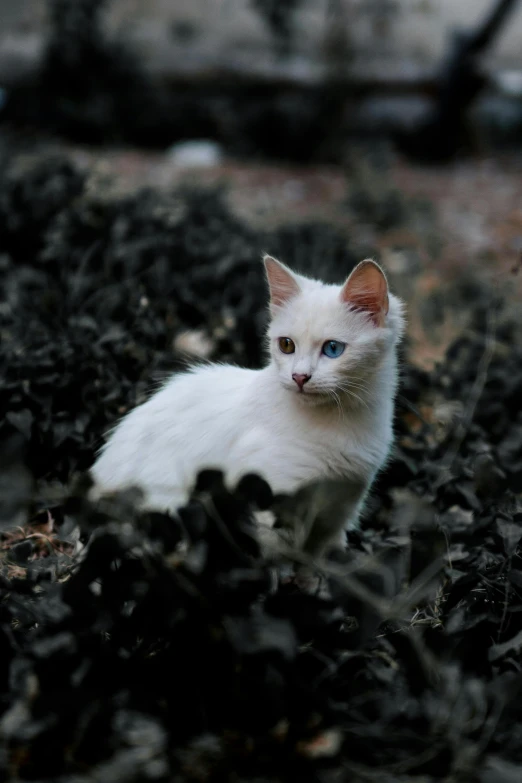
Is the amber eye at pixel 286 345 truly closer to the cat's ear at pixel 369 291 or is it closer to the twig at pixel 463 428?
the cat's ear at pixel 369 291

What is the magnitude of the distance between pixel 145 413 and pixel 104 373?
23.4 inches

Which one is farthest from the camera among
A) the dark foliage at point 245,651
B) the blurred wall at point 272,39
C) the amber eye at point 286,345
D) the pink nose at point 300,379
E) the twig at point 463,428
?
the blurred wall at point 272,39

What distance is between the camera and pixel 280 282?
261cm

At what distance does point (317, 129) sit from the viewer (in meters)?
10.1

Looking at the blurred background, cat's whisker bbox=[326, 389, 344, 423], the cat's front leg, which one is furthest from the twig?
the blurred background

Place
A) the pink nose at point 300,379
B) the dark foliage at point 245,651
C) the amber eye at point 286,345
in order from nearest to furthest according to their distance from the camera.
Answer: the dark foliage at point 245,651 < the pink nose at point 300,379 < the amber eye at point 286,345

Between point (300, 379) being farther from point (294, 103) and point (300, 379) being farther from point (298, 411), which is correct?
point (294, 103)

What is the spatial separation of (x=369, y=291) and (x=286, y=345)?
0.29 m

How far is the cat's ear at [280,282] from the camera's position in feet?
8.46

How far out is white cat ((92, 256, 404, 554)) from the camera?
2451mm

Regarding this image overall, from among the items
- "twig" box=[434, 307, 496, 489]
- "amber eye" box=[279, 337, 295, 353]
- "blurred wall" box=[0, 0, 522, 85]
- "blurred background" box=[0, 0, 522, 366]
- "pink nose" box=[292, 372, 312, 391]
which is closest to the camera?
"pink nose" box=[292, 372, 312, 391]

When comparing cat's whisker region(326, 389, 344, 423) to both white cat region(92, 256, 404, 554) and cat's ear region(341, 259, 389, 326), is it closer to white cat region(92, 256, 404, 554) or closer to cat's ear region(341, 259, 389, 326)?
white cat region(92, 256, 404, 554)

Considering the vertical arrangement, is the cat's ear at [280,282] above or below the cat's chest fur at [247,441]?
above

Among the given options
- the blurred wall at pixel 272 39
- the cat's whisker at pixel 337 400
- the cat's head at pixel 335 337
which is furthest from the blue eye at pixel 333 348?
the blurred wall at pixel 272 39
